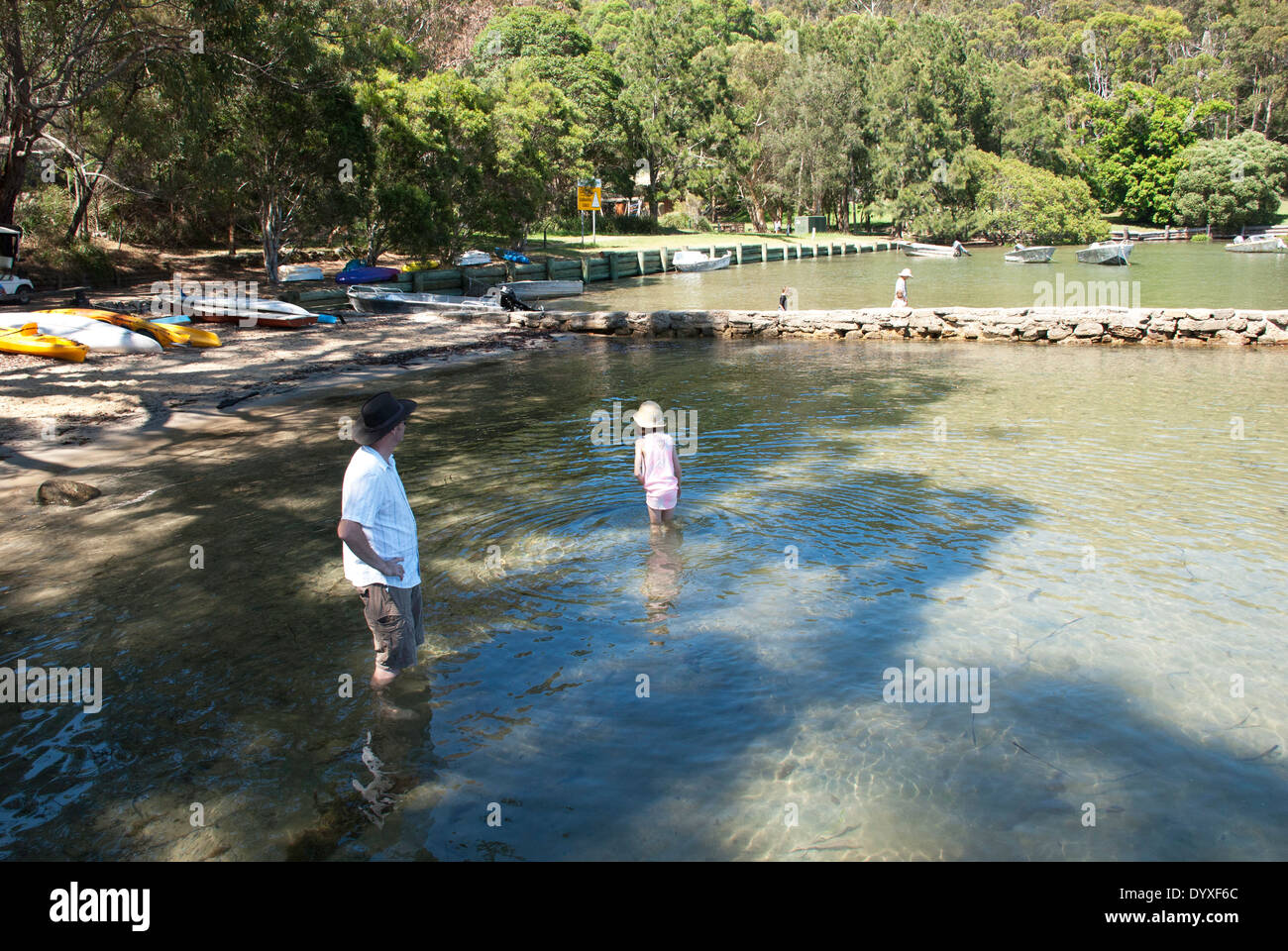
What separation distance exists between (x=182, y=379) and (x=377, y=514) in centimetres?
1590

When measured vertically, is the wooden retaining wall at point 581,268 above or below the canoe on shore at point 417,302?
above

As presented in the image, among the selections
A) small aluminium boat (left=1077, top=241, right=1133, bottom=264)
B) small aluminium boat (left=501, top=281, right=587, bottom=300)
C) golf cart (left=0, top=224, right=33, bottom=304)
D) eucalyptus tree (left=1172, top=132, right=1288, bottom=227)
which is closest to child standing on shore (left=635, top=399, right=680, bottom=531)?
golf cart (left=0, top=224, right=33, bottom=304)

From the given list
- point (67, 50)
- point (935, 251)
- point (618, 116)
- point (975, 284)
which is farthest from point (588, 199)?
point (67, 50)

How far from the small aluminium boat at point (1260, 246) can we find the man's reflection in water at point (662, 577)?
2664 inches

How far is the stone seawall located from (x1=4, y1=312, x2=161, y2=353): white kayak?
455 inches

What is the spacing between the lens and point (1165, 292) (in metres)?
36.5

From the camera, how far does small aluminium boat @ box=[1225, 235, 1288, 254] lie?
60562 mm

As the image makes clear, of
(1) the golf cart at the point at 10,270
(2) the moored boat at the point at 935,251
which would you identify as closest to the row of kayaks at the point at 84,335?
(1) the golf cart at the point at 10,270

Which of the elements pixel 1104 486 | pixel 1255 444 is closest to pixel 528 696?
pixel 1104 486

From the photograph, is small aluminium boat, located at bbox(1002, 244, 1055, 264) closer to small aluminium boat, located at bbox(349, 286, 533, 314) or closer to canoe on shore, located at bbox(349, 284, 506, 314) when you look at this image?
small aluminium boat, located at bbox(349, 286, 533, 314)

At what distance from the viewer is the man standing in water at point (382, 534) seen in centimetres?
552

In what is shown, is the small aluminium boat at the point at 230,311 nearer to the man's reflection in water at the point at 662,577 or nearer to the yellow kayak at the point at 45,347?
the yellow kayak at the point at 45,347
